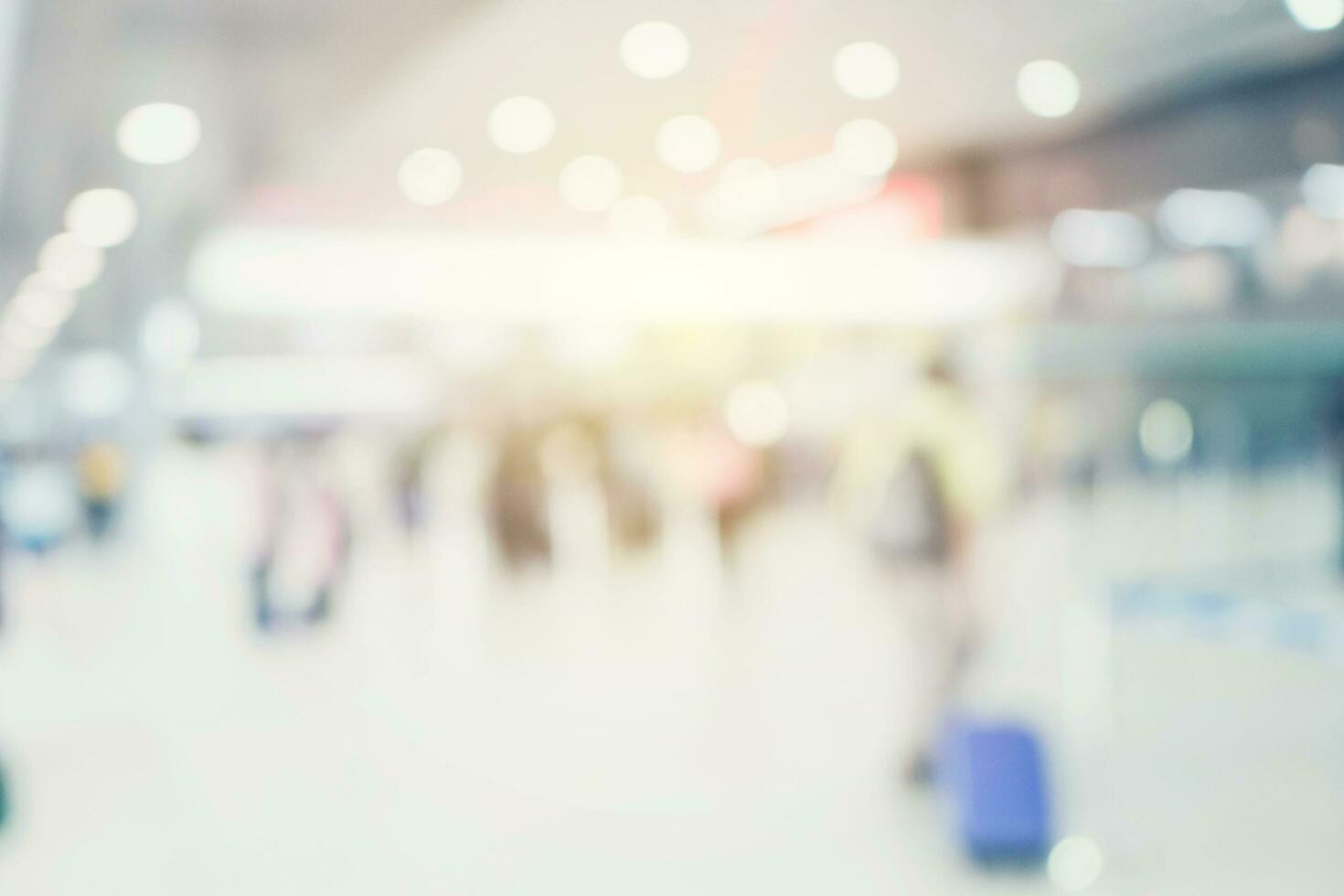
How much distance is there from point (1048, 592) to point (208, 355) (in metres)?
15.2

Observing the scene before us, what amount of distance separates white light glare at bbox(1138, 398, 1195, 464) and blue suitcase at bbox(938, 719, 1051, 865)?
19.0m

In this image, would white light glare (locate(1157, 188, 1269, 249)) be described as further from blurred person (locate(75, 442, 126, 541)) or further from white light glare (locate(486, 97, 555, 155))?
blurred person (locate(75, 442, 126, 541))

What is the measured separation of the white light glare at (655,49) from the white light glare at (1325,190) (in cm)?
599

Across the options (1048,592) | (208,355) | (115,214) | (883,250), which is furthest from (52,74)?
(208,355)

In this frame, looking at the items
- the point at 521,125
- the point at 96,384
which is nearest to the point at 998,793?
the point at 521,125

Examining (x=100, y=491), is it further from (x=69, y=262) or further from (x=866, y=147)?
(x=866, y=147)

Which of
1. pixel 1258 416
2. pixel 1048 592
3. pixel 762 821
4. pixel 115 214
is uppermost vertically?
pixel 115 214

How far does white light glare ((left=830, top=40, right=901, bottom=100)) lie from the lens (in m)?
7.98

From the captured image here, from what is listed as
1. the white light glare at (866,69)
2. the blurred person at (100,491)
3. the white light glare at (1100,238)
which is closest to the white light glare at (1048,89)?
the white light glare at (866,69)

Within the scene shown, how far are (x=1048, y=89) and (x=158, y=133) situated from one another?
679cm

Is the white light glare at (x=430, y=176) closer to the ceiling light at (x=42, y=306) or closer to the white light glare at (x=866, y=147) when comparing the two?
the white light glare at (x=866, y=147)

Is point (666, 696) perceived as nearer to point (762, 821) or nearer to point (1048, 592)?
point (762, 821)

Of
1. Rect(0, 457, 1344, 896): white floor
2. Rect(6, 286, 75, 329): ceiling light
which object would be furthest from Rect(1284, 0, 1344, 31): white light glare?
Rect(6, 286, 75, 329): ceiling light

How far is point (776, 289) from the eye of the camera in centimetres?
1800
